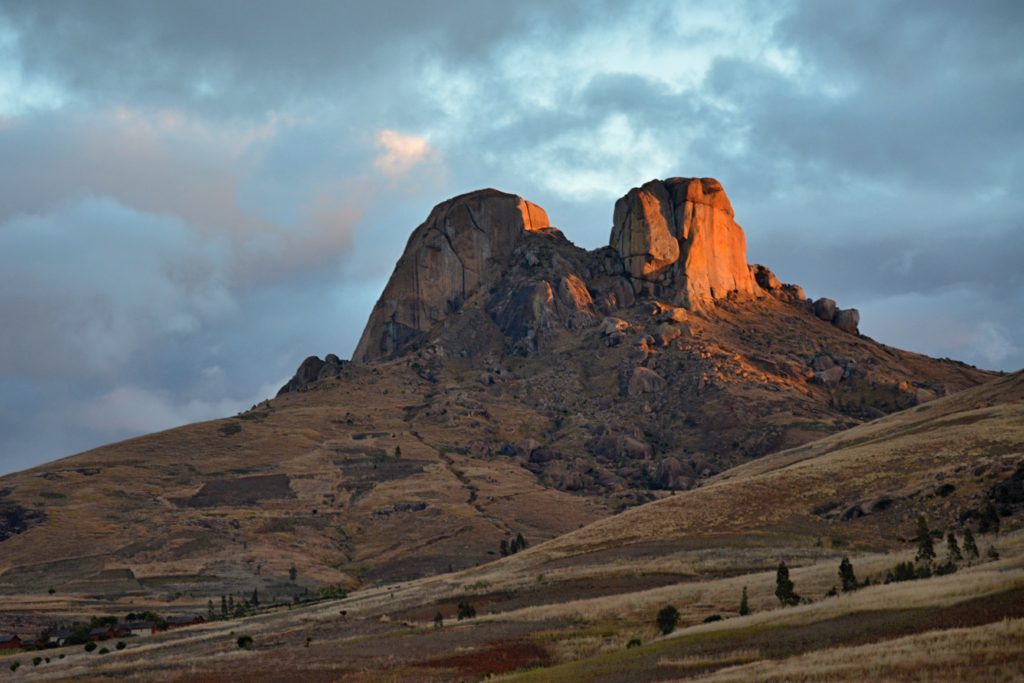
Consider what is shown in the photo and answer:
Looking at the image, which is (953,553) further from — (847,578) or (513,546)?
(513,546)

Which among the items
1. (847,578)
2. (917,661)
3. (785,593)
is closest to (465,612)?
(785,593)

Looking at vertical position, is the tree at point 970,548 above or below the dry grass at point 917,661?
above

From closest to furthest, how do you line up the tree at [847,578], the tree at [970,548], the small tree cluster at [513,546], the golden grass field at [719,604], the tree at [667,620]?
the golden grass field at [719,604] < the tree at [667,620] < the tree at [847,578] < the tree at [970,548] < the small tree cluster at [513,546]

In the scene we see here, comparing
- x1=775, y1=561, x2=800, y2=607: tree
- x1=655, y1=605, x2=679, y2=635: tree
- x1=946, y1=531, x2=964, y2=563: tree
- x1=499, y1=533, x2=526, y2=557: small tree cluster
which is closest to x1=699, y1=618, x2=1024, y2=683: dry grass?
x1=655, y1=605, x2=679, y2=635: tree

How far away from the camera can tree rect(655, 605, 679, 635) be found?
59.3m

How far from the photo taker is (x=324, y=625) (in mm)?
86438

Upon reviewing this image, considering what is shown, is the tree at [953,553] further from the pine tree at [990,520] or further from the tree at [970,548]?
the pine tree at [990,520]

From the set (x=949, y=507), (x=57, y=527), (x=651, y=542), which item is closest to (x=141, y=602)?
(x=57, y=527)

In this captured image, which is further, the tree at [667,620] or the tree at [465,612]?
the tree at [465,612]

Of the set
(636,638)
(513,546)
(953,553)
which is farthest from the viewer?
(513,546)

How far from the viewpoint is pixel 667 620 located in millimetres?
60781

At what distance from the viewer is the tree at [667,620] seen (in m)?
59.3

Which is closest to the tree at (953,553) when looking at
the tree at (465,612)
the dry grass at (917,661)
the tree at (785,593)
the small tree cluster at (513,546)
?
the tree at (785,593)

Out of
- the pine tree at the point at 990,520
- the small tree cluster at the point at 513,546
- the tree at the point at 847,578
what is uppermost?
the small tree cluster at the point at 513,546
